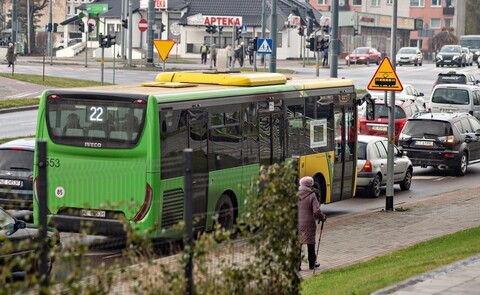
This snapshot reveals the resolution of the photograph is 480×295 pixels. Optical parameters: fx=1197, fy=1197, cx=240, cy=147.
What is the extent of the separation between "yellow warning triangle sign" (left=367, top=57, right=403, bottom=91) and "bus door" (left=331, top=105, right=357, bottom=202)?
26.4 inches

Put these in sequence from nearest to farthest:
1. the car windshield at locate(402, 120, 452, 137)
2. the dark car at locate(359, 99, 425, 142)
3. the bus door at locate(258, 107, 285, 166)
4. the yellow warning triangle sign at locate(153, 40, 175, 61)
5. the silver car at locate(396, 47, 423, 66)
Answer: the bus door at locate(258, 107, 285, 166), the car windshield at locate(402, 120, 452, 137), the dark car at locate(359, 99, 425, 142), the yellow warning triangle sign at locate(153, 40, 175, 61), the silver car at locate(396, 47, 423, 66)

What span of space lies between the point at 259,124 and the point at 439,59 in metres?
73.7

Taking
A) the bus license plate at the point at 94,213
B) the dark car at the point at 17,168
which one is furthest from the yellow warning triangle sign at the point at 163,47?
the bus license plate at the point at 94,213

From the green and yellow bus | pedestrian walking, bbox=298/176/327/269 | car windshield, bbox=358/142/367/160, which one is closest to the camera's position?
pedestrian walking, bbox=298/176/327/269

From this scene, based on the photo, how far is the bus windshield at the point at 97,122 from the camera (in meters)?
16.7

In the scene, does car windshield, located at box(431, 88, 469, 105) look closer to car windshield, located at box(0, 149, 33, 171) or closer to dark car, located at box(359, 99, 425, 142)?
dark car, located at box(359, 99, 425, 142)

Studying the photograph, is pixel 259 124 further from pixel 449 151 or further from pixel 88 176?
pixel 449 151

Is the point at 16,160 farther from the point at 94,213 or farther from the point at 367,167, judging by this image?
the point at 367,167

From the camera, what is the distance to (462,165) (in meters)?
31.3

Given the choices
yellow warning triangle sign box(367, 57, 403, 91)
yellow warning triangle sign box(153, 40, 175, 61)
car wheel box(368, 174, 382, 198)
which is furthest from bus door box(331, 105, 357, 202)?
yellow warning triangle sign box(153, 40, 175, 61)

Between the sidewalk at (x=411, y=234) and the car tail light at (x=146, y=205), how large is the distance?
7.48 feet

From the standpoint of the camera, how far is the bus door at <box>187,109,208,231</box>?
56.6ft

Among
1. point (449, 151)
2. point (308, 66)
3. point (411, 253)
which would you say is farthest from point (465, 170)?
point (308, 66)

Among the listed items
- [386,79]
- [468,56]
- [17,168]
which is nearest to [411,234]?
[386,79]
